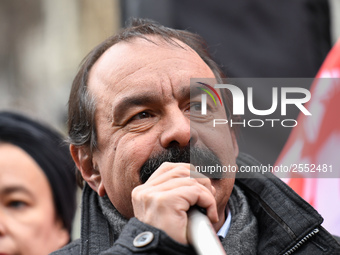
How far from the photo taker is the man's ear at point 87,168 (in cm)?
268

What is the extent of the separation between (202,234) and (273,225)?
78 centimetres

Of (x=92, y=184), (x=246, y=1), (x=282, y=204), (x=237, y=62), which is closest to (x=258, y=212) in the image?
(x=282, y=204)

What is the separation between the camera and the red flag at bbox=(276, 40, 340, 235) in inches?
115

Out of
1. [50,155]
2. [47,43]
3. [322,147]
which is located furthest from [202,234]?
[47,43]

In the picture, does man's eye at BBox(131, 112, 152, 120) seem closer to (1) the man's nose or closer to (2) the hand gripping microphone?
(1) the man's nose

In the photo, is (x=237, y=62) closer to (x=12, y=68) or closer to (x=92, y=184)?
(x=92, y=184)

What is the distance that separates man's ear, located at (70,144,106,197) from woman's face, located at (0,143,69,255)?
773 millimetres

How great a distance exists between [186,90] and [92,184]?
0.60 meters

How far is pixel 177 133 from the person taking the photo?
226 centimetres

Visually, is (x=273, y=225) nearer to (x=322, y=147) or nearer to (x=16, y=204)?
(x=322, y=147)

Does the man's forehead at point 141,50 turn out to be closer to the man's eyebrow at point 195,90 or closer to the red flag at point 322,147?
the man's eyebrow at point 195,90

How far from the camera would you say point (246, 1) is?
16.0 feet

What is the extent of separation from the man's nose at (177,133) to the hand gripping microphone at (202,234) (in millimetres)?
386

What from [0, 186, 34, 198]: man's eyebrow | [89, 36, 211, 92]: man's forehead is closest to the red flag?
[89, 36, 211, 92]: man's forehead
